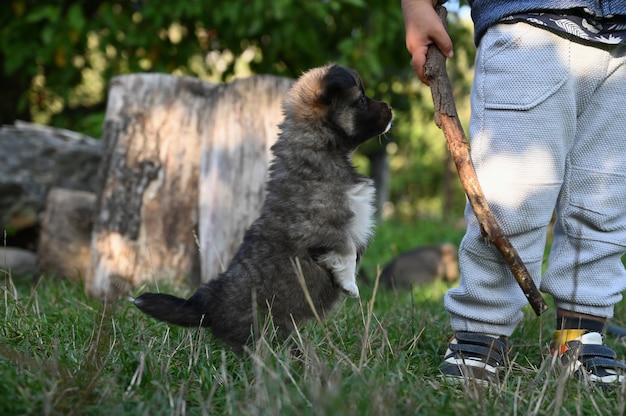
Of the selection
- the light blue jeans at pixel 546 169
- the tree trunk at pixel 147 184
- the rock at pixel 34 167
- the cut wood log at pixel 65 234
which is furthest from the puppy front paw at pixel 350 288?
the rock at pixel 34 167

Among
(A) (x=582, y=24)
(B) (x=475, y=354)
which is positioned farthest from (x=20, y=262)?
(A) (x=582, y=24)

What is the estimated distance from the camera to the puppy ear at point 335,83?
326 centimetres

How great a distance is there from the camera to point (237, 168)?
5.03 m

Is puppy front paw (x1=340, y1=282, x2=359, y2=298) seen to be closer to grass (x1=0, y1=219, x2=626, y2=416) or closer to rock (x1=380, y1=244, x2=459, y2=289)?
grass (x1=0, y1=219, x2=626, y2=416)

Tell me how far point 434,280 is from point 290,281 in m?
4.26

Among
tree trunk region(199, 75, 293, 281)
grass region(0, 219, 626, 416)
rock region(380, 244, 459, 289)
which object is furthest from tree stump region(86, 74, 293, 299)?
rock region(380, 244, 459, 289)

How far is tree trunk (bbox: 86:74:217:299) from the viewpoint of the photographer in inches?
199

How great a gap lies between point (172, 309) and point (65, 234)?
308 cm

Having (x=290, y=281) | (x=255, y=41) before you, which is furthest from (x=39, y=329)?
(x=255, y=41)

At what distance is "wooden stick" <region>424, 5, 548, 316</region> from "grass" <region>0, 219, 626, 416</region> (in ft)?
0.95

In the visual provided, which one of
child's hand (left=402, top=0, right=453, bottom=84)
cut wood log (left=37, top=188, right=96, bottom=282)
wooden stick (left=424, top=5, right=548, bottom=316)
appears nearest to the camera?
wooden stick (left=424, top=5, right=548, bottom=316)

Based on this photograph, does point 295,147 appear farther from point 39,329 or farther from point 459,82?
point 459,82

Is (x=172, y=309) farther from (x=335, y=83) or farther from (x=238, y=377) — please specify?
(x=335, y=83)

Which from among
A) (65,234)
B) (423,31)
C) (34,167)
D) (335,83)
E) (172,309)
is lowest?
(65,234)
